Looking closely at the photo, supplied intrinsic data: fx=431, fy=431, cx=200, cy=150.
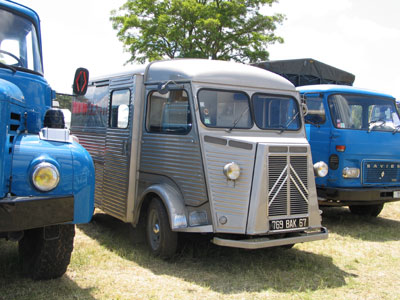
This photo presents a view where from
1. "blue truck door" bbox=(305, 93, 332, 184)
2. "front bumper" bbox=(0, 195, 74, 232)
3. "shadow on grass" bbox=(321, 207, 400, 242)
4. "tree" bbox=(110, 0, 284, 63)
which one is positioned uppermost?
"tree" bbox=(110, 0, 284, 63)

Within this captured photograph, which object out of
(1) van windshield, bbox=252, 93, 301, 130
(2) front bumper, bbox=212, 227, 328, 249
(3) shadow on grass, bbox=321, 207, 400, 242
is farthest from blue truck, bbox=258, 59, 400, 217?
(2) front bumper, bbox=212, 227, 328, 249

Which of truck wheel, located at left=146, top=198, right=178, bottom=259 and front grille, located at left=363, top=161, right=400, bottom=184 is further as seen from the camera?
front grille, located at left=363, top=161, right=400, bottom=184

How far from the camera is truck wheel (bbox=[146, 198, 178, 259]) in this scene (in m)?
5.41

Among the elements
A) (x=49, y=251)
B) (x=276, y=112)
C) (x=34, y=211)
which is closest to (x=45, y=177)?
(x=34, y=211)

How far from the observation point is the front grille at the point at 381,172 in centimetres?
791

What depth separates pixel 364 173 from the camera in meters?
7.89

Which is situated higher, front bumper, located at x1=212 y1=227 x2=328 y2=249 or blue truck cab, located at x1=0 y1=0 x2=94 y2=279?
blue truck cab, located at x1=0 y1=0 x2=94 y2=279

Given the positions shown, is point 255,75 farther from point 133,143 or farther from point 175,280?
point 175,280

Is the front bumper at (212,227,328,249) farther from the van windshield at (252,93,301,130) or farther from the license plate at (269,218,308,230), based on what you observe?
the van windshield at (252,93,301,130)

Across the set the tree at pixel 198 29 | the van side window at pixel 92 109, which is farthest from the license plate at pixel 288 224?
the tree at pixel 198 29

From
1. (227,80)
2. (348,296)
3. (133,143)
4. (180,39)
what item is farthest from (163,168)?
(180,39)

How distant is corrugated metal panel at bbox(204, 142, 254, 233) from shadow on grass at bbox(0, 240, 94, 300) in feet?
5.61

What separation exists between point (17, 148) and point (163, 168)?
227 cm

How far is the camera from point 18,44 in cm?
487
